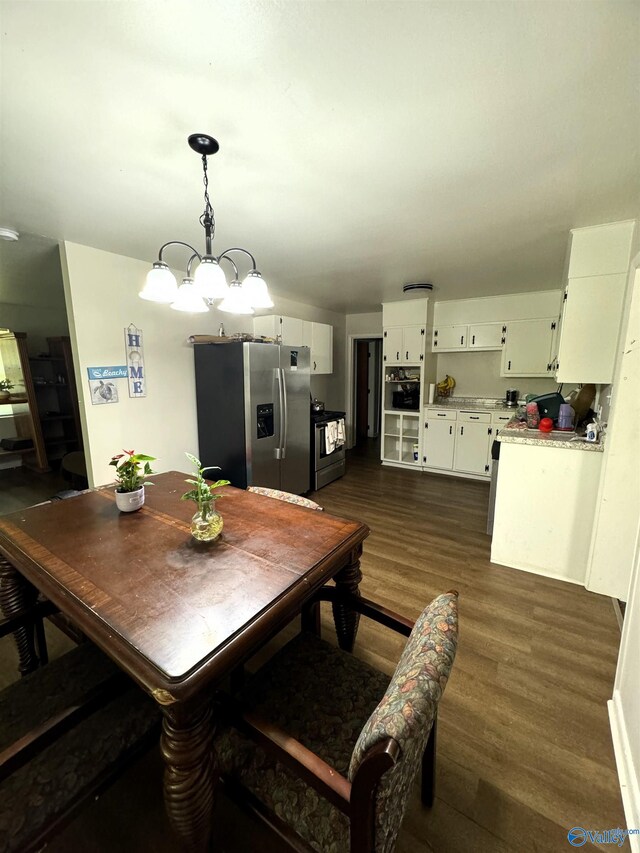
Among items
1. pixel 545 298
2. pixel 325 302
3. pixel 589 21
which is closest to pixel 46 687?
pixel 589 21

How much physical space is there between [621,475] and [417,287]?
9.18 ft

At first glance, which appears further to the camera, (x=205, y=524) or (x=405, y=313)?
(x=405, y=313)

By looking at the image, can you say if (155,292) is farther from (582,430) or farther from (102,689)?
(582,430)

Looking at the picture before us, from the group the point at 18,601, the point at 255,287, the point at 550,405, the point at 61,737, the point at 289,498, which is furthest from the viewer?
the point at 550,405

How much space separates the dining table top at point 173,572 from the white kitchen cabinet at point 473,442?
3517 mm

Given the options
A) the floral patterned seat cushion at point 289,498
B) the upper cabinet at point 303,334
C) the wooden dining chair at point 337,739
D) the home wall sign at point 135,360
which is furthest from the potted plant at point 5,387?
the wooden dining chair at point 337,739

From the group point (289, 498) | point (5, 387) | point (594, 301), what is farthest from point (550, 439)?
point (5, 387)

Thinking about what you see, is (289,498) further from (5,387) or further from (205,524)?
(5,387)

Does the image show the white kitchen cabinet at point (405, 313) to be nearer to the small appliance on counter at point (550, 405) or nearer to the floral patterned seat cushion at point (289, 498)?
the small appliance on counter at point (550, 405)

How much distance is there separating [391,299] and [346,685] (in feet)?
15.0

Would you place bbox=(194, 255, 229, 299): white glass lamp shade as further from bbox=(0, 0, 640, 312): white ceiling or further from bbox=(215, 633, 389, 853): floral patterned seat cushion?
bbox=(215, 633, 389, 853): floral patterned seat cushion

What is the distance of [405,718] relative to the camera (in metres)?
0.63

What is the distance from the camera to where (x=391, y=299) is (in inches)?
186

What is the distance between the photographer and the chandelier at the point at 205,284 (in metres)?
1.40
